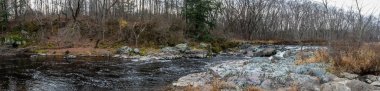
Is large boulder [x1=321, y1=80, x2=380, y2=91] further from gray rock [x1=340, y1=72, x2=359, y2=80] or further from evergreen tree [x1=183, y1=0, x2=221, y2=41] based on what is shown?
A: evergreen tree [x1=183, y1=0, x2=221, y2=41]

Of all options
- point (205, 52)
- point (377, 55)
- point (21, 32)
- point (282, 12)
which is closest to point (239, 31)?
point (282, 12)

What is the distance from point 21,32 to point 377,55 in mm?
47245

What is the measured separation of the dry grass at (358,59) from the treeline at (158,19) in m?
12.2

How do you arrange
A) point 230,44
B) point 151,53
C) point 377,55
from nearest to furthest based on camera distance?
point 377,55 < point 151,53 < point 230,44

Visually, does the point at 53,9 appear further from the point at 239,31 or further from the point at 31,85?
the point at 31,85

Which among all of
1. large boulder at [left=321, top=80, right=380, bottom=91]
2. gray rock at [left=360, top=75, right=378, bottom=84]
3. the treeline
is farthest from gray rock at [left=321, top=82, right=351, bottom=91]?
the treeline

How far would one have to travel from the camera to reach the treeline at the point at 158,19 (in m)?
52.8

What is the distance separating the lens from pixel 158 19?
55719mm

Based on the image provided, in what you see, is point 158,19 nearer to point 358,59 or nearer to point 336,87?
point 358,59

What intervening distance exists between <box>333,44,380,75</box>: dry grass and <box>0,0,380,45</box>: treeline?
1221 cm

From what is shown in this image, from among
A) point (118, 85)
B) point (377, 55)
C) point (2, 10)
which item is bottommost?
point (118, 85)

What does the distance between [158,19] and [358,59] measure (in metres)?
39.6

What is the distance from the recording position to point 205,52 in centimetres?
4388

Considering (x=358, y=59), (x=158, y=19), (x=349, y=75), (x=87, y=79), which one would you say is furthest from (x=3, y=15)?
(x=349, y=75)
